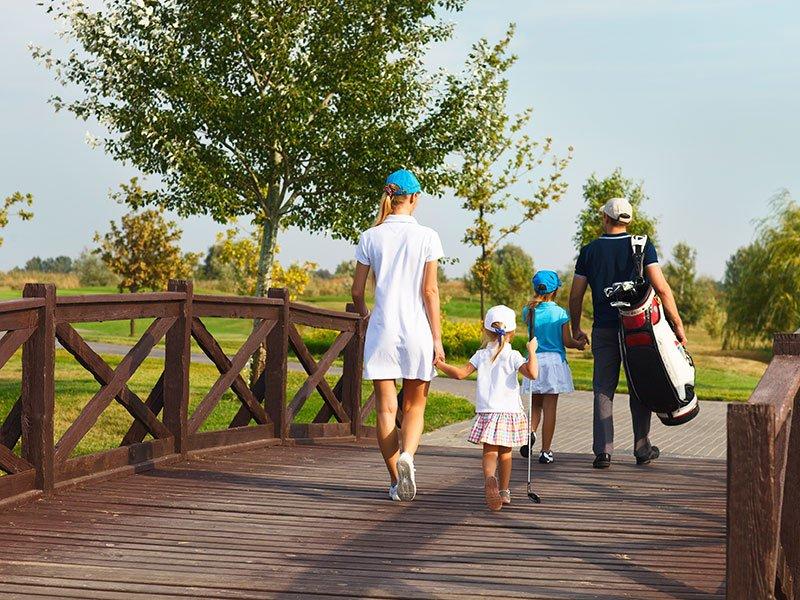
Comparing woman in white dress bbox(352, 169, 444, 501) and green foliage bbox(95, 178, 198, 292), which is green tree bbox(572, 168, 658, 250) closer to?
green foliage bbox(95, 178, 198, 292)

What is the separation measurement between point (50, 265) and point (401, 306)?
95.5 meters

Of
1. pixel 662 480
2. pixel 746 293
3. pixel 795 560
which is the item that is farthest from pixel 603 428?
pixel 746 293

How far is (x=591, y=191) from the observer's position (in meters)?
50.7

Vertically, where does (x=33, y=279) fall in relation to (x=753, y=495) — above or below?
above

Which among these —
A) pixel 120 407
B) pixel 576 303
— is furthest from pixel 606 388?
pixel 120 407

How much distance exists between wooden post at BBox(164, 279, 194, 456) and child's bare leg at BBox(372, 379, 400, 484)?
5.85 feet

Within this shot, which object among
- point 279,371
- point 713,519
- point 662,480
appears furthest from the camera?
point 279,371

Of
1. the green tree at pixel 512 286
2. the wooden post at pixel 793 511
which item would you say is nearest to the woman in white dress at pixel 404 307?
the wooden post at pixel 793 511

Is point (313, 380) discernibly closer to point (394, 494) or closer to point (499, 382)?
point (394, 494)

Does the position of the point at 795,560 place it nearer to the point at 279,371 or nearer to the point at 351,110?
the point at 279,371

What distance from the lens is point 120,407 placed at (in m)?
20.0

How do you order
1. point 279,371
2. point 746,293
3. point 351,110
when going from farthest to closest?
point 746,293 < point 351,110 < point 279,371

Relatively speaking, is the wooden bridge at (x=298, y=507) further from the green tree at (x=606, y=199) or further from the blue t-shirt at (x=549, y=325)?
the green tree at (x=606, y=199)

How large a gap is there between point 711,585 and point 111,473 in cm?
422
